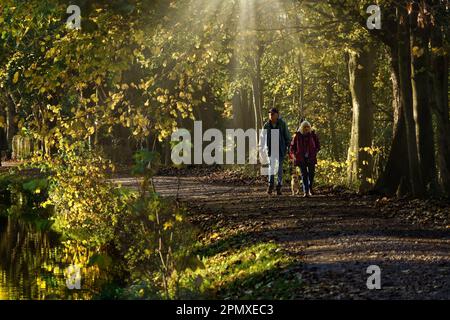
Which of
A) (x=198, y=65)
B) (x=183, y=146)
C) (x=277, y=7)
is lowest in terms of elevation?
(x=183, y=146)

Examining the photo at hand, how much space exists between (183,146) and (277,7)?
12.8 metres

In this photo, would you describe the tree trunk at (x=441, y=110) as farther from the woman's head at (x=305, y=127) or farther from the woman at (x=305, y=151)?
the woman at (x=305, y=151)

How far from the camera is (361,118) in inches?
1050

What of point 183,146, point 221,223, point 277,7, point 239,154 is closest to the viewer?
point 183,146

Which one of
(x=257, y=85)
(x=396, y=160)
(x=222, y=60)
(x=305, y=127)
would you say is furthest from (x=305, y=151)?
(x=257, y=85)

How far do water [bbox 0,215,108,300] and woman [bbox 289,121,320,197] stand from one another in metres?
5.80

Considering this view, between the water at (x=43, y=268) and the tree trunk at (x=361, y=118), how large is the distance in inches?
351

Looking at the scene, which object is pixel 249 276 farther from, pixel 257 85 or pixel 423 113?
pixel 257 85

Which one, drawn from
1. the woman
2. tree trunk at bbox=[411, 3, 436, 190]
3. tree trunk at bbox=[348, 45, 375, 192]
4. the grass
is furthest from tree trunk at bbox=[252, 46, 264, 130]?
the grass

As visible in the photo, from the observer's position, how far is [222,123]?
154ft

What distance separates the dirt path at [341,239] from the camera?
35.1ft
